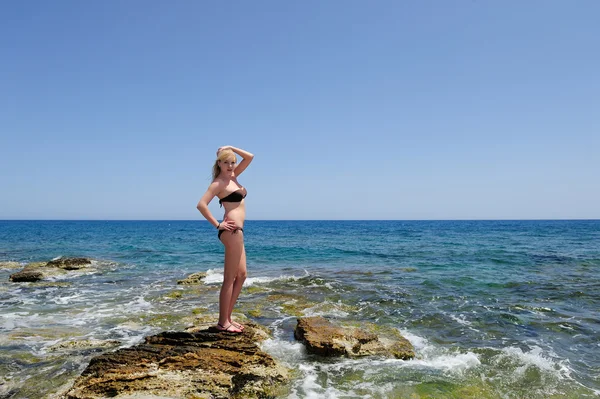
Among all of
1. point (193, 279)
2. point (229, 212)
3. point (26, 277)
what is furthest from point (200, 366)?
point (26, 277)

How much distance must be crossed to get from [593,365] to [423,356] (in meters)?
2.97

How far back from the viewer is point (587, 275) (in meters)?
17.8

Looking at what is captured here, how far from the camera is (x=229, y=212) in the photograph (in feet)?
20.6

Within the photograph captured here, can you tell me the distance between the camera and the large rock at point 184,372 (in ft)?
15.9

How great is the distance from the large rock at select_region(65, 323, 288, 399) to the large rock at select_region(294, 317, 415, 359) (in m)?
1.21

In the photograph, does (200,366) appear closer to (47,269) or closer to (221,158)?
(221,158)

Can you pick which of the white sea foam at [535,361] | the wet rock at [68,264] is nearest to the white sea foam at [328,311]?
the white sea foam at [535,361]

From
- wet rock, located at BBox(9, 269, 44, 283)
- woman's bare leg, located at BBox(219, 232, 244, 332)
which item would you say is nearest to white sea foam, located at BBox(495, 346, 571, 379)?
woman's bare leg, located at BBox(219, 232, 244, 332)

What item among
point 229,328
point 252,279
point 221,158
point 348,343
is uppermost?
point 221,158

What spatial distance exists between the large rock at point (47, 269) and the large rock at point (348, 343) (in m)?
15.0

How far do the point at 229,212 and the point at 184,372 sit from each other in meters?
2.38

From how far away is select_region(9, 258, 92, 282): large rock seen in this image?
671 inches

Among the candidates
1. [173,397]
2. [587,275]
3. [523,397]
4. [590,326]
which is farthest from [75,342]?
[587,275]

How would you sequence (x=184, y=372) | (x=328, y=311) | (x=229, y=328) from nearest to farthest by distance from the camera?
(x=184, y=372), (x=229, y=328), (x=328, y=311)
